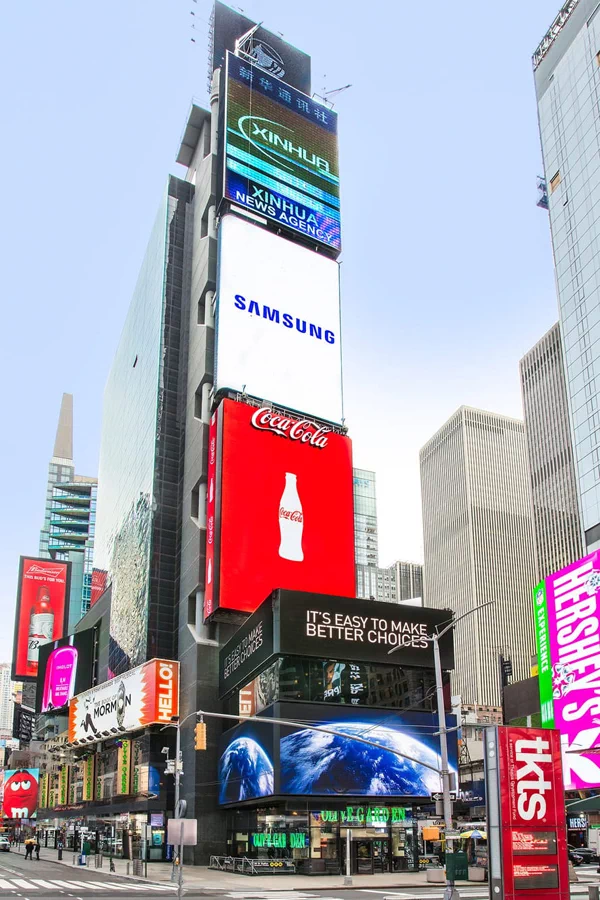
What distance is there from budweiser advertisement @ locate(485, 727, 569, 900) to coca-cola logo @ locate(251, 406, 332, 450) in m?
55.7

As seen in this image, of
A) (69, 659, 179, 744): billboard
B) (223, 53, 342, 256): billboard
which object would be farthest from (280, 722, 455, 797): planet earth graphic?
(223, 53, 342, 256): billboard

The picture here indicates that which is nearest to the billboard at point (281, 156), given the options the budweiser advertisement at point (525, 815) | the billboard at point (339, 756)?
the billboard at point (339, 756)

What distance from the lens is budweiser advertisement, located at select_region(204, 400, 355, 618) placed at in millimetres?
71938

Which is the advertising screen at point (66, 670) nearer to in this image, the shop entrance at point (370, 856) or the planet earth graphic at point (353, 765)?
the planet earth graphic at point (353, 765)

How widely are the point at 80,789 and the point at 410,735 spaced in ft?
192

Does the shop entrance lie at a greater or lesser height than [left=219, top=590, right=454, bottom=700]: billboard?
lesser

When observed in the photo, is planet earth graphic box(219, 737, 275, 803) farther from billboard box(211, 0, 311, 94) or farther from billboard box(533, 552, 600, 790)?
billboard box(211, 0, 311, 94)

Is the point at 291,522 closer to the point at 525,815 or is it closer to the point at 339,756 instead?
the point at 339,756

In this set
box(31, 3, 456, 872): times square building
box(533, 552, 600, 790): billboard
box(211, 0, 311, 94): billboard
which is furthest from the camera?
box(211, 0, 311, 94): billboard

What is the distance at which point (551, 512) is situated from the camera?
179000 millimetres

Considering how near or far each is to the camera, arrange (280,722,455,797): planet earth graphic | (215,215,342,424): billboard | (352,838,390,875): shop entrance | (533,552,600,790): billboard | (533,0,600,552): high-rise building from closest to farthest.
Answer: (352,838,390,875): shop entrance → (280,722,455,797): planet earth graphic → (533,552,600,790): billboard → (215,215,342,424): billboard → (533,0,600,552): high-rise building

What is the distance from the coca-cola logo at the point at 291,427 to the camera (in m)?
77.8

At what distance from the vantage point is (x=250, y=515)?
74188 mm

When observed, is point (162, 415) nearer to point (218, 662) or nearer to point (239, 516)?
point (239, 516)
